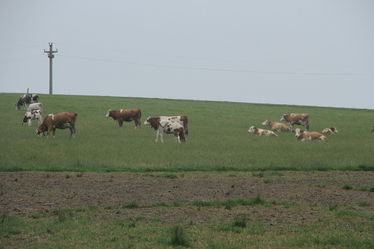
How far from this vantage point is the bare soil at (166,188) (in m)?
14.3

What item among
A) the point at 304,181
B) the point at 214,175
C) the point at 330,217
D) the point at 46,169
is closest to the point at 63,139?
the point at 46,169

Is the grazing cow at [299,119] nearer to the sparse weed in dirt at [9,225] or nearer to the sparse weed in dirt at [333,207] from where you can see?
the sparse weed in dirt at [333,207]

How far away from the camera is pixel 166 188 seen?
650 inches

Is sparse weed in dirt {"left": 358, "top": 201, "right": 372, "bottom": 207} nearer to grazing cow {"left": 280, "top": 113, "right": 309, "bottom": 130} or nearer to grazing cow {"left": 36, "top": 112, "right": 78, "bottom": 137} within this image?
grazing cow {"left": 36, "top": 112, "right": 78, "bottom": 137}

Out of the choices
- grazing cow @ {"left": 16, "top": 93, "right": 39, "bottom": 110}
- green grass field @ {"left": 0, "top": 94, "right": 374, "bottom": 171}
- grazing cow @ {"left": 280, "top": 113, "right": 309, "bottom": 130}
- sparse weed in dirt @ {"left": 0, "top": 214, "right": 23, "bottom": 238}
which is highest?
grazing cow @ {"left": 16, "top": 93, "right": 39, "bottom": 110}

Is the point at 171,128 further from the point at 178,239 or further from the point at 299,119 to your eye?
the point at 178,239

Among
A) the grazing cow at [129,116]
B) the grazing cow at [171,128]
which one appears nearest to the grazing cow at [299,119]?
the grazing cow at [129,116]

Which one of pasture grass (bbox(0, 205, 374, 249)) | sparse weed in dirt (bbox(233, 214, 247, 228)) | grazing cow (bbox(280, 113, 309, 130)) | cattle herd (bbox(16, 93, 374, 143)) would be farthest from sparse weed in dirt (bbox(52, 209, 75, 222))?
grazing cow (bbox(280, 113, 309, 130))

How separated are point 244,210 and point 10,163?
11265 millimetres

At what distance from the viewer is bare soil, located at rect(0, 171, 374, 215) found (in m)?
14.3

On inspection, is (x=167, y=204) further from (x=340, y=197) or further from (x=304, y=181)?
(x=304, y=181)

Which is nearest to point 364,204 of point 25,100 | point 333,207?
point 333,207

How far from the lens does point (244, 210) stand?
13.2 meters

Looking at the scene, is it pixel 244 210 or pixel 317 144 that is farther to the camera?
pixel 317 144
